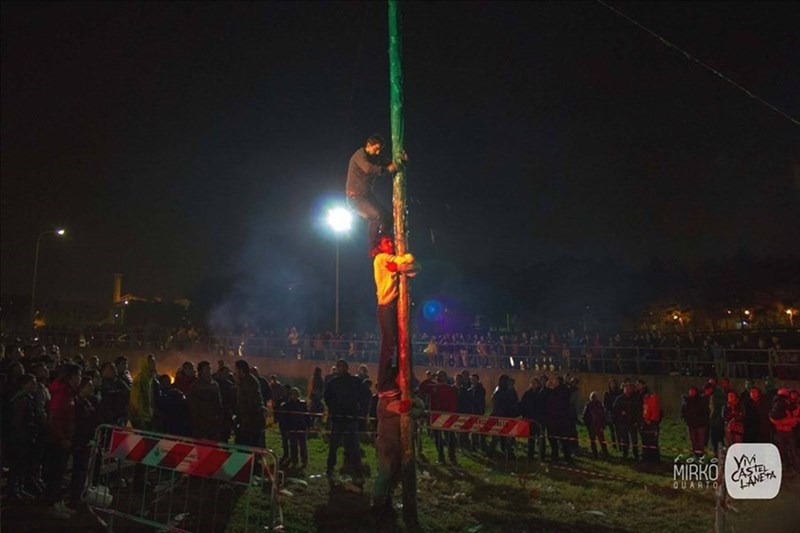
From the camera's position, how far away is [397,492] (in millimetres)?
10734

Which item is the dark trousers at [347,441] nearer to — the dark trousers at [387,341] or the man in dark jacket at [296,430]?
the man in dark jacket at [296,430]

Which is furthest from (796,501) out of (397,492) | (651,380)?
(651,380)

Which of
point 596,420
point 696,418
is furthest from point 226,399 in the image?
point 696,418

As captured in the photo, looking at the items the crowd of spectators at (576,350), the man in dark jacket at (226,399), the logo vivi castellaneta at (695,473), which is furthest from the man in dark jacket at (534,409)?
the man in dark jacket at (226,399)

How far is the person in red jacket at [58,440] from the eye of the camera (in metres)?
8.84

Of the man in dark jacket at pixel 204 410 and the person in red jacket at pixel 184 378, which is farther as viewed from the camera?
the person in red jacket at pixel 184 378

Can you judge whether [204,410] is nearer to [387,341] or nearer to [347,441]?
[347,441]

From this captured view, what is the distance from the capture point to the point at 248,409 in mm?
11164

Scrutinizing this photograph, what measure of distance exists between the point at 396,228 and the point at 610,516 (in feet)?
17.8

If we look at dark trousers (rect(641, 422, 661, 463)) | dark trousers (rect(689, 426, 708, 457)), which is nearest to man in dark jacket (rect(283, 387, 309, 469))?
dark trousers (rect(641, 422, 661, 463))

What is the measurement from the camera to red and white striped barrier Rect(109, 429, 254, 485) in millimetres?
7363

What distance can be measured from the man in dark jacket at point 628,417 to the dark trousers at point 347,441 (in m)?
5.98

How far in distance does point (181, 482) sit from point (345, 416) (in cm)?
310

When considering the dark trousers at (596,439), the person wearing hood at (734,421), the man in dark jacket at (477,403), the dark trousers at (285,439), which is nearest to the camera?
the person wearing hood at (734,421)
